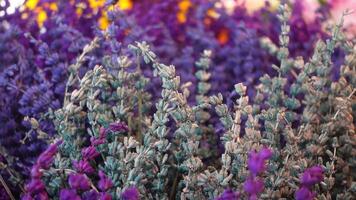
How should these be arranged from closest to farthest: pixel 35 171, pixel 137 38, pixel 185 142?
1. pixel 35 171
2. pixel 185 142
3. pixel 137 38

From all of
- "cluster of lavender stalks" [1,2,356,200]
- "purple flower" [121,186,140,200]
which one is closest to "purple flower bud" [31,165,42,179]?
"cluster of lavender stalks" [1,2,356,200]

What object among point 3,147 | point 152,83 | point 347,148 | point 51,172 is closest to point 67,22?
point 152,83

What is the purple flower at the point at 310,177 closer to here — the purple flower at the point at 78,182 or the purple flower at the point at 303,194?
the purple flower at the point at 303,194

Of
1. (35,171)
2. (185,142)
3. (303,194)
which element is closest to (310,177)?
(303,194)

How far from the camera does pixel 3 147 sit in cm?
101

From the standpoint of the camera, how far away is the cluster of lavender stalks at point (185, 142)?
841 millimetres

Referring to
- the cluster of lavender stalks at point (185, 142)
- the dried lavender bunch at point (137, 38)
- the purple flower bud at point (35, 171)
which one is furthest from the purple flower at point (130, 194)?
the dried lavender bunch at point (137, 38)

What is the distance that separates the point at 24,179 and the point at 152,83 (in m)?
0.28

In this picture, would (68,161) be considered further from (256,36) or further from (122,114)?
(256,36)

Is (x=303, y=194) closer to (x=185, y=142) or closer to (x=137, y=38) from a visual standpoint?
(x=185, y=142)

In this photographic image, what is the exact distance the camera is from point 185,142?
3.01 feet

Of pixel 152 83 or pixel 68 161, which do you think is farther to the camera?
pixel 152 83

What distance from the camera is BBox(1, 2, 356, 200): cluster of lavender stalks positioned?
2.76 feet

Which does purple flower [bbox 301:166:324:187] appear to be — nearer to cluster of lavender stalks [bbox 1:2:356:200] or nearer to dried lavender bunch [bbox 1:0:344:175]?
cluster of lavender stalks [bbox 1:2:356:200]
